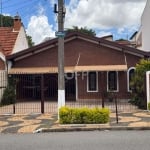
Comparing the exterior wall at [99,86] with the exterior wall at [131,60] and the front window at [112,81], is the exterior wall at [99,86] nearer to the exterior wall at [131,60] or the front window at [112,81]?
the front window at [112,81]

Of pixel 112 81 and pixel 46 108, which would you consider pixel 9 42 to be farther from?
pixel 46 108

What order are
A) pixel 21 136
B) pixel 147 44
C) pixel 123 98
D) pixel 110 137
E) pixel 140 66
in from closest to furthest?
pixel 110 137 < pixel 21 136 < pixel 140 66 < pixel 123 98 < pixel 147 44

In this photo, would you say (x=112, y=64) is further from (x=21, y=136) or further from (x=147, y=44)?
(x=21, y=136)

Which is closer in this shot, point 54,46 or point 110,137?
point 110,137

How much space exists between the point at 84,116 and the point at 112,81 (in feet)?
52.8

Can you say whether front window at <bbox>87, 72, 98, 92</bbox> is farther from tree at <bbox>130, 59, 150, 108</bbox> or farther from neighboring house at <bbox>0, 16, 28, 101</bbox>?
tree at <bbox>130, 59, 150, 108</bbox>

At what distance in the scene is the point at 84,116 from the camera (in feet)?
57.0

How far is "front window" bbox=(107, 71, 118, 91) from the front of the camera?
1302 inches

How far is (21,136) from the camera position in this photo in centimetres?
1501

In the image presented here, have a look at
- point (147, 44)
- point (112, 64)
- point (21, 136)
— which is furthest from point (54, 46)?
point (21, 136)

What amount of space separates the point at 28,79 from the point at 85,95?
4.62 m

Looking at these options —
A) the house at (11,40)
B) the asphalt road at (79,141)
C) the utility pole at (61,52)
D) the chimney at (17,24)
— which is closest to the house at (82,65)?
the house at (11,40)

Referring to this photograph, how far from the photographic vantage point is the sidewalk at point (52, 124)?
1641 cm

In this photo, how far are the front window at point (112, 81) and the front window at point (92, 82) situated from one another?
3.15 ft
